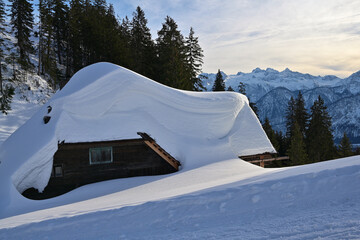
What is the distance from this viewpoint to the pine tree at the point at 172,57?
97.4 feet

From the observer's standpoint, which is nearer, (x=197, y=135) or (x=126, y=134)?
(x=126, y=134)

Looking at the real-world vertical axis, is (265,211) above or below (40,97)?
below

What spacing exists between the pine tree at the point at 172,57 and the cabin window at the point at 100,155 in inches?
736

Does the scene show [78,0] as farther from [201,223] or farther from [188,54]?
[201,223]

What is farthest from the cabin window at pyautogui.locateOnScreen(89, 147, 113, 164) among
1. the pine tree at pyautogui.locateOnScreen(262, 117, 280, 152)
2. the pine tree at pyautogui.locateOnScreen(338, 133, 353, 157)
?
the pine tree at pyautogui.locateOnScreen(338, 133, 353, 157)

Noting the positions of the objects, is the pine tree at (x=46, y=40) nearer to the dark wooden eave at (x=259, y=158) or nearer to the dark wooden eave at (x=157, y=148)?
the dark wooden eave at (x=157, y=148)

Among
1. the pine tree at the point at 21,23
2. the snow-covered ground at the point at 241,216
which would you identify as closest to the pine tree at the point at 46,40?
the pine tree at the point at 21,23

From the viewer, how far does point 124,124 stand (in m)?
12.1

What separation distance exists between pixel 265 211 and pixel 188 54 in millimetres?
34852

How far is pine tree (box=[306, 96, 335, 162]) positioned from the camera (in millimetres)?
36759

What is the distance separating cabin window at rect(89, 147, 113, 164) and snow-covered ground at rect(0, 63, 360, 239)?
0.76m

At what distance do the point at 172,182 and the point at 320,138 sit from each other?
35833 mm

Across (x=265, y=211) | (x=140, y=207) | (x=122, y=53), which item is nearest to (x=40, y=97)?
(x=122, y=53)

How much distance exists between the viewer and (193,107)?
577 inches
